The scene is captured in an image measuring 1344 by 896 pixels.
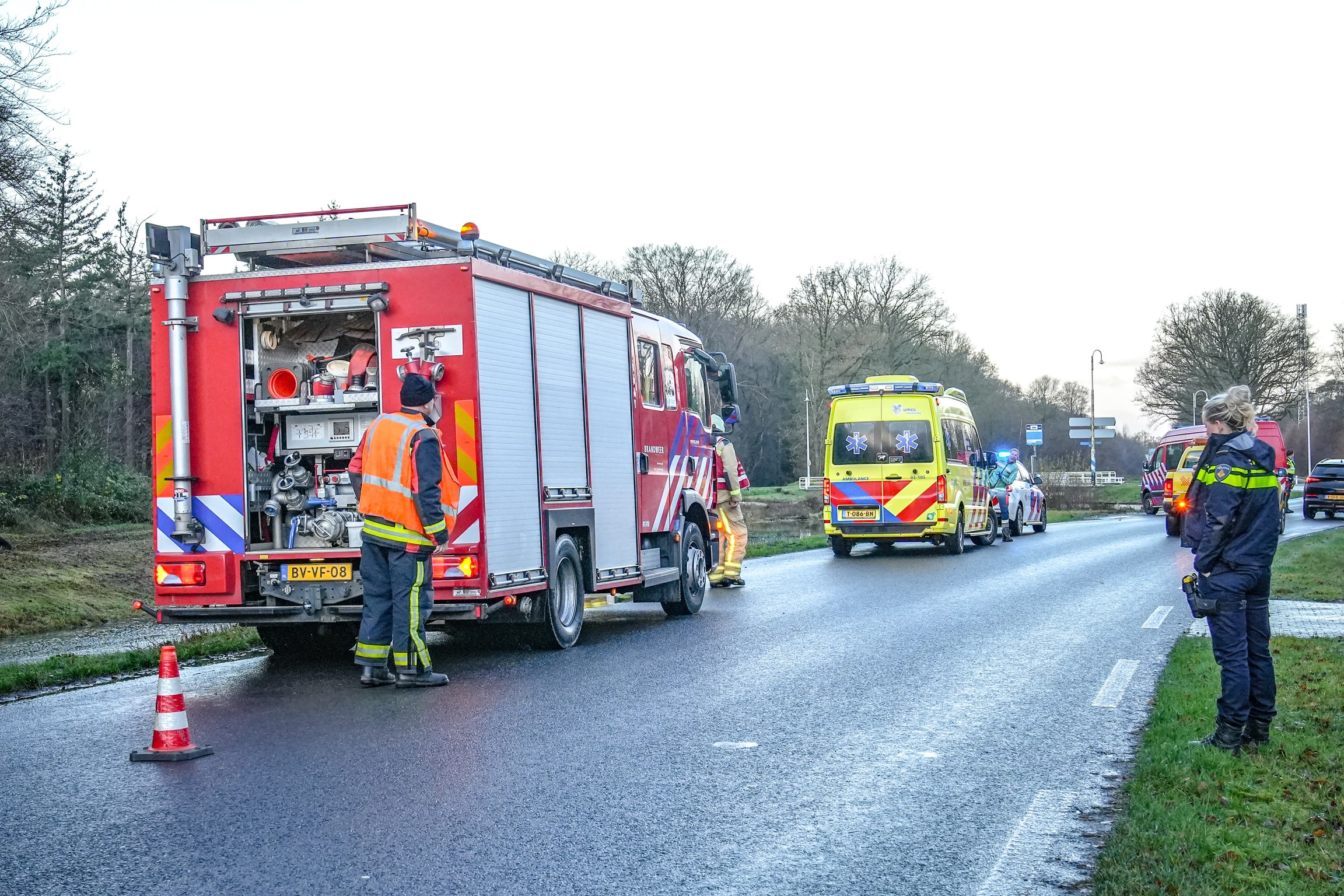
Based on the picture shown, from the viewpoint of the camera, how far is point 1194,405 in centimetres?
6806

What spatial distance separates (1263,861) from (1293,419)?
85.4 meters

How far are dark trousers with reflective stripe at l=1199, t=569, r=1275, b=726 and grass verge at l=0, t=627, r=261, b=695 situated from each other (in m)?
7.73

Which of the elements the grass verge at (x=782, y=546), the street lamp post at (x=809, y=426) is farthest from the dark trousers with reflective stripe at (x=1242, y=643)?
the street lamp post at (x=809, y=426)

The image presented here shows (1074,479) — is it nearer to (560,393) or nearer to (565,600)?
(565,600)

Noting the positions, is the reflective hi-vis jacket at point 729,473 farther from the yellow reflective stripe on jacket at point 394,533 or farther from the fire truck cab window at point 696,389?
the yellow reflective stripe on jacket at point 394,533

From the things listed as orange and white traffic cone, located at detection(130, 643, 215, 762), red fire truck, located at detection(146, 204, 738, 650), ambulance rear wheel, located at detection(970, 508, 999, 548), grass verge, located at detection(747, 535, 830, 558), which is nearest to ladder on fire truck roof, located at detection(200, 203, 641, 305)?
red fire truck, located at detection(146, 204, 738, 650)

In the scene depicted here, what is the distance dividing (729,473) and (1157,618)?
5648mm

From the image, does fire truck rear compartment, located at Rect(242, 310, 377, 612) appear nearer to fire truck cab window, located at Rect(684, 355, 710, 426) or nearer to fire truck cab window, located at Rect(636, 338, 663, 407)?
fire truck cab window, located at Rect(636, 338, 663, 407)

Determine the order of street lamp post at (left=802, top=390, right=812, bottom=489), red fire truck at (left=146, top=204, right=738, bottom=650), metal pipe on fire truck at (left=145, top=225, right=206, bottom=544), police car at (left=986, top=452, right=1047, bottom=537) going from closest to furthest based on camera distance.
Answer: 1. red fire truck at (left=146, top=204, right=738, bottom=650)
2. metal pipe on fire truck at (left=145, top=225, right=206, bottom=544)
3. police car at (left=986, top=452, right=1047, bottom=537)
4. street lamp post at (left=802, top=390, right=812, bottom=489)

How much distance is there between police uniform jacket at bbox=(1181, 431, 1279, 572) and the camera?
680 cm

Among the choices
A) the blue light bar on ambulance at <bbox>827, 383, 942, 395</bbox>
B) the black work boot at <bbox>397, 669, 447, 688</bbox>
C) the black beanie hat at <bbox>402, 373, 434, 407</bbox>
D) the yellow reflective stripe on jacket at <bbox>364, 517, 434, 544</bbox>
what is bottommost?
the black work boot at <bbox>397, 669, 447, 688</bbox>

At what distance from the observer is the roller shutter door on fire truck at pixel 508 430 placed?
9.88 meters

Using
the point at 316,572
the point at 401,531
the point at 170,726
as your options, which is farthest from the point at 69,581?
the point at 170,726

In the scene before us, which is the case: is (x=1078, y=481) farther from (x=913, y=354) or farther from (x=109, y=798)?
(x=109, y=798)
